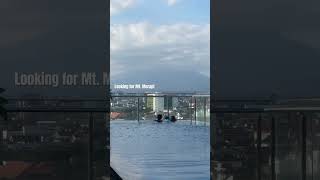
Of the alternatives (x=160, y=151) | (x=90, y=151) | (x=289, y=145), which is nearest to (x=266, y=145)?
(x=289, y=145)

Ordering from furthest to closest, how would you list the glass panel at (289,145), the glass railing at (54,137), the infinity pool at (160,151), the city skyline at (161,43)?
the infinity pool at (160,151) → the city skyline at (161,43) → the glass panel at (289,145) → the glass railing at (54,137)

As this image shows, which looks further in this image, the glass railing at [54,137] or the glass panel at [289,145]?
the glass panel at [289,145]

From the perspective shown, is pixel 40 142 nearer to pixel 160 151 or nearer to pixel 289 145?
pixel 289 145

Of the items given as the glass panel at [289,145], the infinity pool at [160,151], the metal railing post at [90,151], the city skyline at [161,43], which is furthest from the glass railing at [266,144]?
the metal railing post at [90,151]

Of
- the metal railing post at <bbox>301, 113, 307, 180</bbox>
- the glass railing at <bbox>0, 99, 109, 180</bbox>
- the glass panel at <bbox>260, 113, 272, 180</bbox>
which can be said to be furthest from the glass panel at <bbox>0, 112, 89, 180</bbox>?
the metal railing post at <bbox>301, 113, 307, 180</bbox>

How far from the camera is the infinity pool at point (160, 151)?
17.9 feet

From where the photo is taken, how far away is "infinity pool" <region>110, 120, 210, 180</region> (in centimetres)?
544

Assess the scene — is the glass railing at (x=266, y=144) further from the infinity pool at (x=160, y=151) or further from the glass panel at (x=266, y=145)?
the infinity pool at (x=160, y=151)

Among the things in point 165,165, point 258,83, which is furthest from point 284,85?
point 165,165

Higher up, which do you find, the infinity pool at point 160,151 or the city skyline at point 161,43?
the city skyline at point 161,43

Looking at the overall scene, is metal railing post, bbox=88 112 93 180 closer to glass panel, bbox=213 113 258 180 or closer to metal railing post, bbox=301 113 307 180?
glass panel, bbox=213 113 258 180

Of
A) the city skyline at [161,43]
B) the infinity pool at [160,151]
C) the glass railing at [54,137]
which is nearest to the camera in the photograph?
the glass railing at [54,137]

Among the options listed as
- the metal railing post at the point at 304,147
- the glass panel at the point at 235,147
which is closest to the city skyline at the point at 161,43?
the glass panel at the point at 235,147

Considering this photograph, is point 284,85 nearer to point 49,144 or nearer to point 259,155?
point 259,155
